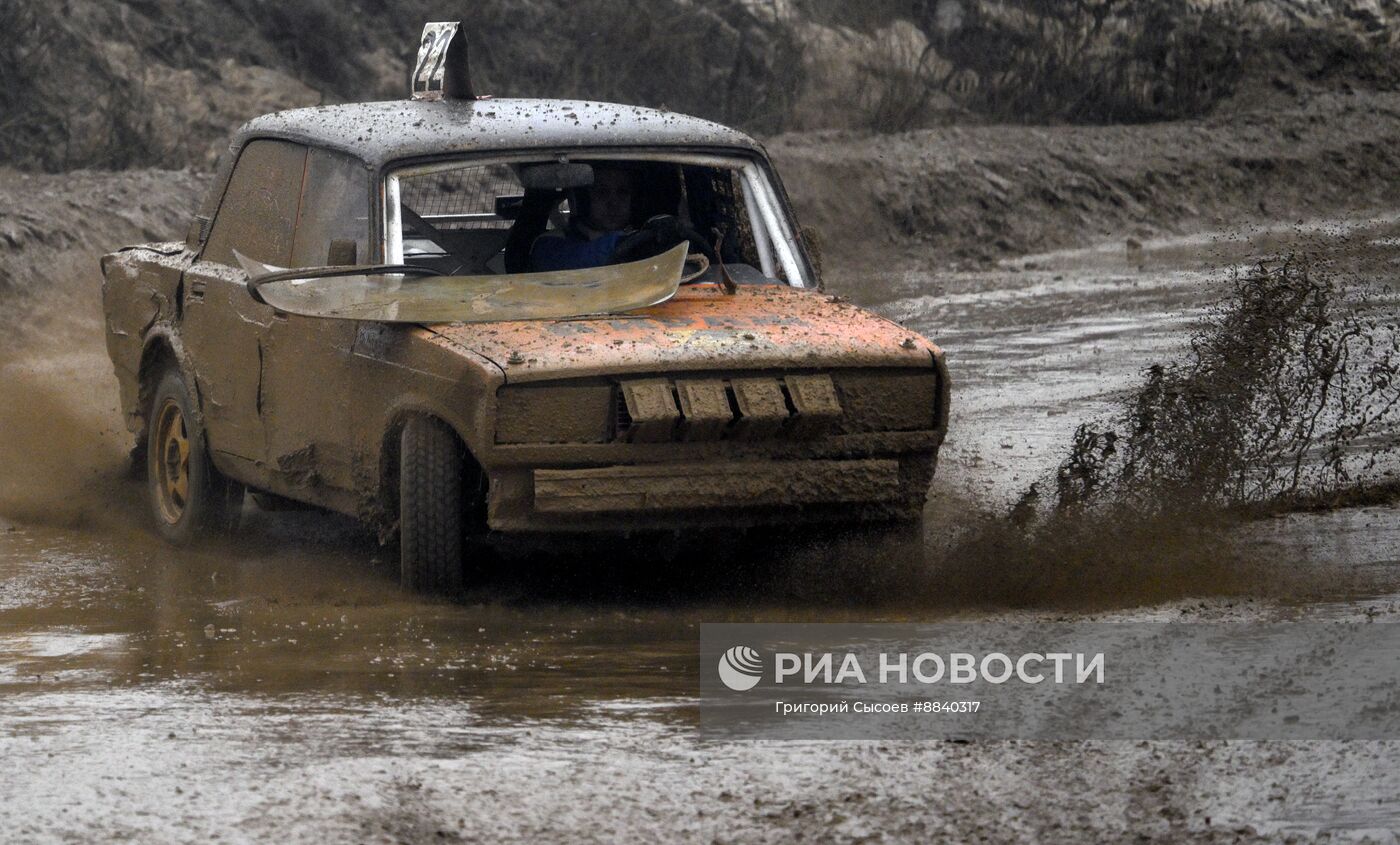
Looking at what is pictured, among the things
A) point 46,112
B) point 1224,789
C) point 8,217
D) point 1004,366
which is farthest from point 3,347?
point 1224,789

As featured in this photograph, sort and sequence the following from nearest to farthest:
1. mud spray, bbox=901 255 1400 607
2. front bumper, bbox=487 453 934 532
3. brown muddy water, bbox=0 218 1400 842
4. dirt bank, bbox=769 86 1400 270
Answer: brown muddy water, bbox=0 218 1400 842
front bumper, bbox=487 453 934 532
mud spray, bbox=901 255 1400 607
dirt bank, bbox=769 86 1400 270

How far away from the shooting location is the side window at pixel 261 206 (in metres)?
7.05

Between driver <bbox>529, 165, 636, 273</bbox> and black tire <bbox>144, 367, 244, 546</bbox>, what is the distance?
1.48 metres

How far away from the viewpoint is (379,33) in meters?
20.4

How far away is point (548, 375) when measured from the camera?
18.5 feet

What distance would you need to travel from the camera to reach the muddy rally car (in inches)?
225

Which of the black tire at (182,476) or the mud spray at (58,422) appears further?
the mud spray at (58,422)

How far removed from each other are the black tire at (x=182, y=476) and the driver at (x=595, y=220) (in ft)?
4.86

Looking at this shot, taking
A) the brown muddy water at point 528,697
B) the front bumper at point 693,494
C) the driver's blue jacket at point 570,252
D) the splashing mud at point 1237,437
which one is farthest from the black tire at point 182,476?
the splashing mud at point 1237,437

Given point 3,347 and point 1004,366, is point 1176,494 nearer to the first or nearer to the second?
point 1004,366

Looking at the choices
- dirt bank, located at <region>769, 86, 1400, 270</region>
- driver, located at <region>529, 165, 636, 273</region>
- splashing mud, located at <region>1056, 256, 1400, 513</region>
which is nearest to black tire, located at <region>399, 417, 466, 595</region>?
driver, located at <region>529, 165, 636, 273</region>

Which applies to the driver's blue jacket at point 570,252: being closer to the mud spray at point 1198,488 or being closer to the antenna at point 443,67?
the antenna at point 443,67

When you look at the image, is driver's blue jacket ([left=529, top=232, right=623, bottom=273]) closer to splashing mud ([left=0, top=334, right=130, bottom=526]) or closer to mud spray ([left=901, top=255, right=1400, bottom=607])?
mud spray ([left=901, top=255, right=1400, bottom=607])

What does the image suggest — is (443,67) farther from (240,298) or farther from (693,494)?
(693,494)
